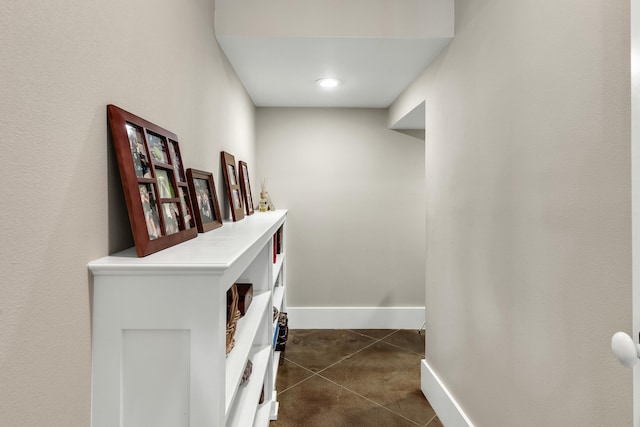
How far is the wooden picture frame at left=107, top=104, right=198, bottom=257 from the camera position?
2.88 ft

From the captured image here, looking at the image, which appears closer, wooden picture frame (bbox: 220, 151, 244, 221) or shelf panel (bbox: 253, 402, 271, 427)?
shelf panel (bbox: 253, 402, 271, 427)

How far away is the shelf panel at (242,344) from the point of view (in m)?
0.93

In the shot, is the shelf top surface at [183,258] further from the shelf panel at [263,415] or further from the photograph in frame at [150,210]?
the shelf panel at [263,415]

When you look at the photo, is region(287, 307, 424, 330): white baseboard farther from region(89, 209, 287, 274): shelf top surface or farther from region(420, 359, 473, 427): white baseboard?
region(89, 209, 287, 274): shelf top surface

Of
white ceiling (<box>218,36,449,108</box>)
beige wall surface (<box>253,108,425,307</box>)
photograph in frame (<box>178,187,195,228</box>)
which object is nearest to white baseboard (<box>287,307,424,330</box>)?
beige wall surface (<box>253,108,425,307</box>)

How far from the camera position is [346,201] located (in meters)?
3.47

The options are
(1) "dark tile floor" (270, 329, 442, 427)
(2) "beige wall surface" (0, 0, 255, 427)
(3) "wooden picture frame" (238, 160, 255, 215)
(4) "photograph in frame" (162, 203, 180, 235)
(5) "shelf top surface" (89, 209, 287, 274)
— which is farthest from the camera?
(3) "wooden picture frame" (238, 160, 255, 215)

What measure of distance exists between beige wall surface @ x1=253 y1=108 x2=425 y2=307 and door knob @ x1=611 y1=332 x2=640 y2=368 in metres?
2.78

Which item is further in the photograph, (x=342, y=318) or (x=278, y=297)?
(x=342, y=318)

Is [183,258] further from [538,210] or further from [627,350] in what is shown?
[538,210]

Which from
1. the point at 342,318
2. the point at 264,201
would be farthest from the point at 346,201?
the point at 342,318

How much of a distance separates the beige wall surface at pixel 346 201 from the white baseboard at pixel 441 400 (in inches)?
48.0

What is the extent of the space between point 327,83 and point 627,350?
7.78ft

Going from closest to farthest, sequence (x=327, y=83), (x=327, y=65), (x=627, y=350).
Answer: (x=627, y=350), (x=327, y=65), (x=327, y=83)
